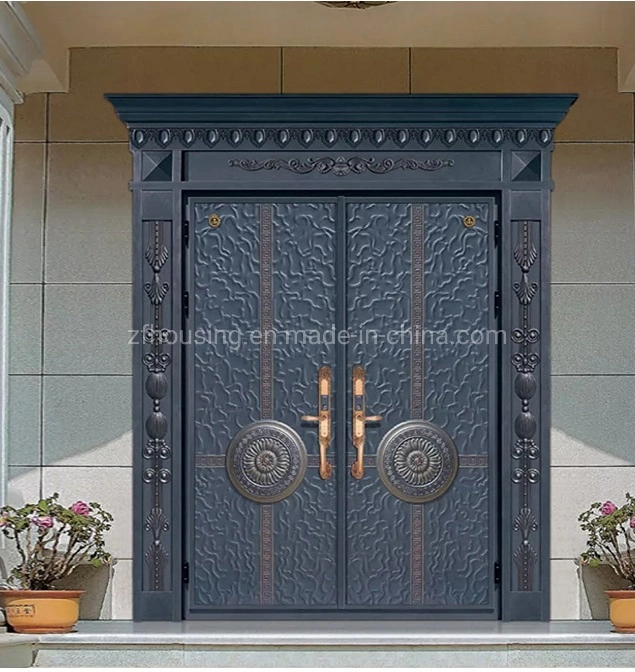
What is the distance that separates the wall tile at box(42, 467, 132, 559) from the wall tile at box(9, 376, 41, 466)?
10 centimetres

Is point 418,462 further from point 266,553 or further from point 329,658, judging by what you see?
point 329,658

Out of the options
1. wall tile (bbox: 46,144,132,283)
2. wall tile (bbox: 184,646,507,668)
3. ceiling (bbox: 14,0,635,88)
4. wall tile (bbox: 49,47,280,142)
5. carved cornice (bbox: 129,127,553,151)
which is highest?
ceiling (bbox: 14,0,635,88)

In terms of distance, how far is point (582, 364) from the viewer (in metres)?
5.64

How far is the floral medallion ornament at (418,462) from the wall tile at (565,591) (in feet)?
1.85

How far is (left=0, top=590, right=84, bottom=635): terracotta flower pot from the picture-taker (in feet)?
16.6

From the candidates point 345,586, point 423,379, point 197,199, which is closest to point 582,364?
point 423,379

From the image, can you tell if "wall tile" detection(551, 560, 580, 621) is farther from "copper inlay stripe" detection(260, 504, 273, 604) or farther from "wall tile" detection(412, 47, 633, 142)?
"wall tile" detection(412, 47, 633, 142)

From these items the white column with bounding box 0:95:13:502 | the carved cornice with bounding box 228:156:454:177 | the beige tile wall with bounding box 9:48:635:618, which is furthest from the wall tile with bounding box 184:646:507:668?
the carved cornice with bounding box 228:156:454:177

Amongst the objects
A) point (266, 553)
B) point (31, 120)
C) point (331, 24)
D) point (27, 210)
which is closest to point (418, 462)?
point (266, 553)

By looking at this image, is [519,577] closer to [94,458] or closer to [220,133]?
[94,458]

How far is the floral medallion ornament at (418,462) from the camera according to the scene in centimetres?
564

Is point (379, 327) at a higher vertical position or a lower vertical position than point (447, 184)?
lower

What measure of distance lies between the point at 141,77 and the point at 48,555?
2.00 m

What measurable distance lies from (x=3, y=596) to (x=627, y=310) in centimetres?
274
